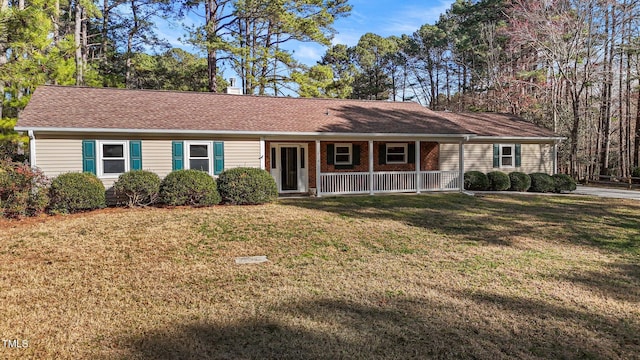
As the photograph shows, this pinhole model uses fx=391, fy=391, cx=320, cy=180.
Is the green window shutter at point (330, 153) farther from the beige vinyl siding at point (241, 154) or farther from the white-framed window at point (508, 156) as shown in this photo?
the white-framed window at point (508, 156)

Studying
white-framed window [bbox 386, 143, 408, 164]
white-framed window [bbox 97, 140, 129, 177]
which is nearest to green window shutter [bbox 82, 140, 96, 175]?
white-framed window [bbox 97, 140, 129, 177]

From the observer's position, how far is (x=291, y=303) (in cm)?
497

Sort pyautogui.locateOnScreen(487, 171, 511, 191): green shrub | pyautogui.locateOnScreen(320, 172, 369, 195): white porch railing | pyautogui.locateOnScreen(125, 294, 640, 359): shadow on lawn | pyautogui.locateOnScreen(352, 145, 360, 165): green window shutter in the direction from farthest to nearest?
pyautogui.locateOnScreen(487, 171, 511, 191): green shrub, pyautogui.locateOnScreen(352, 145, 360, 165): green window shutter, pyautogui.locateOnScreen(320, 172, 369, 195): white porch railing, pyautogui.locateOnScreen(125, 294, 640, 359): shadow on lawn

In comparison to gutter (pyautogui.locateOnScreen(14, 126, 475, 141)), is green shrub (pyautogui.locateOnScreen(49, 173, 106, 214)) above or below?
below

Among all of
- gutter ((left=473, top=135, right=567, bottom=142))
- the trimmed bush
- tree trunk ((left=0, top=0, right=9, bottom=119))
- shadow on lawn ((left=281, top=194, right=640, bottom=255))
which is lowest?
shadow on lawn ((left=281, top=194, right=640, bottom=255))

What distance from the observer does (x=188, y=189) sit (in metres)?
11.8

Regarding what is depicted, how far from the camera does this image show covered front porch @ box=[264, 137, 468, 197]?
15.3 metres

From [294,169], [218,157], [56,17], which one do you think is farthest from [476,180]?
[56,17]

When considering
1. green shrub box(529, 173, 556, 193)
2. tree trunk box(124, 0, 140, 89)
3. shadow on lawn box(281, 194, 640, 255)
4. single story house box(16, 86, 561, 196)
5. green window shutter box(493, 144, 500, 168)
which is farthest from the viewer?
tree trunk box(124, 0, 140, 89)

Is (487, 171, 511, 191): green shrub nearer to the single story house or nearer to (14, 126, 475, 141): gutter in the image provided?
the single story house

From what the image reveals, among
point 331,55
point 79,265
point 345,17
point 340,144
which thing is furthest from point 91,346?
point 331,55

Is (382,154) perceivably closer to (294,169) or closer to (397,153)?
(397,153)

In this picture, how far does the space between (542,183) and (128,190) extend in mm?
17042

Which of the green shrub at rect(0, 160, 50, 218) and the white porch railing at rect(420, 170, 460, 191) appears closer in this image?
A: the green shrub at rect(0, 160, 50, 218)
